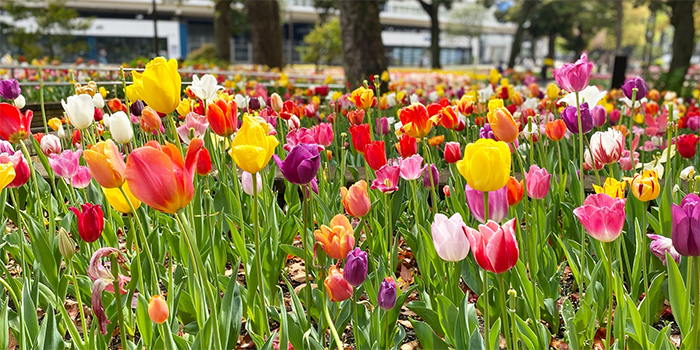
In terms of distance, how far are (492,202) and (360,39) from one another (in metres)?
7.49

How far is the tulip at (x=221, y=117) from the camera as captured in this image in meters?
1.82

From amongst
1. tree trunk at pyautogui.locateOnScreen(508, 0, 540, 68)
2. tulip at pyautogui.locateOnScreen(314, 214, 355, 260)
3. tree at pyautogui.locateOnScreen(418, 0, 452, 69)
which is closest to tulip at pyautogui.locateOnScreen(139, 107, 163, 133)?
tulip at pyautogui.locateOnScreen(314, 214, 355, 260)

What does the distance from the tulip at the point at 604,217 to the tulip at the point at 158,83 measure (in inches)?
40.6

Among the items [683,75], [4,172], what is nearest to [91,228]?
[4,172]

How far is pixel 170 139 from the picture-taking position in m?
3.61

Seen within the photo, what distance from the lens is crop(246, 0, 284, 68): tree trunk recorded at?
1398cm

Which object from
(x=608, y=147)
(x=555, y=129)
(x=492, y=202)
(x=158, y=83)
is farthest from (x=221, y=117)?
(x=555, y=129)

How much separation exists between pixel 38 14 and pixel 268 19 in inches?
622

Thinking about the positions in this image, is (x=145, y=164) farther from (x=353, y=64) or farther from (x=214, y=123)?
(x=353, y=64)

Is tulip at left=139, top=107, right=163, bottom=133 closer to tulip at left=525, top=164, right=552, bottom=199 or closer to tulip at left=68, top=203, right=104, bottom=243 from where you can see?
tulip at left=68, top=203, right=104, bottom=243

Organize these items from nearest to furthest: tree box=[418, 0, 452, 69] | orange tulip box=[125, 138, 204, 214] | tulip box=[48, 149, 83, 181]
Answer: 1. orange tulip box=[125, 138, 204, 214]
2. tulip box=[48, 149, 83, 181]
3. tree box=[418, 0, 452, 69]

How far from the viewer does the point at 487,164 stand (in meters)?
1.31

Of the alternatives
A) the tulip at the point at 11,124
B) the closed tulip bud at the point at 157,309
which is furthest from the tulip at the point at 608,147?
the tulip at the point at 11,124

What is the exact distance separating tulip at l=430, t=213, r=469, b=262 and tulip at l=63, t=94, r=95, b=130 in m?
1.37
